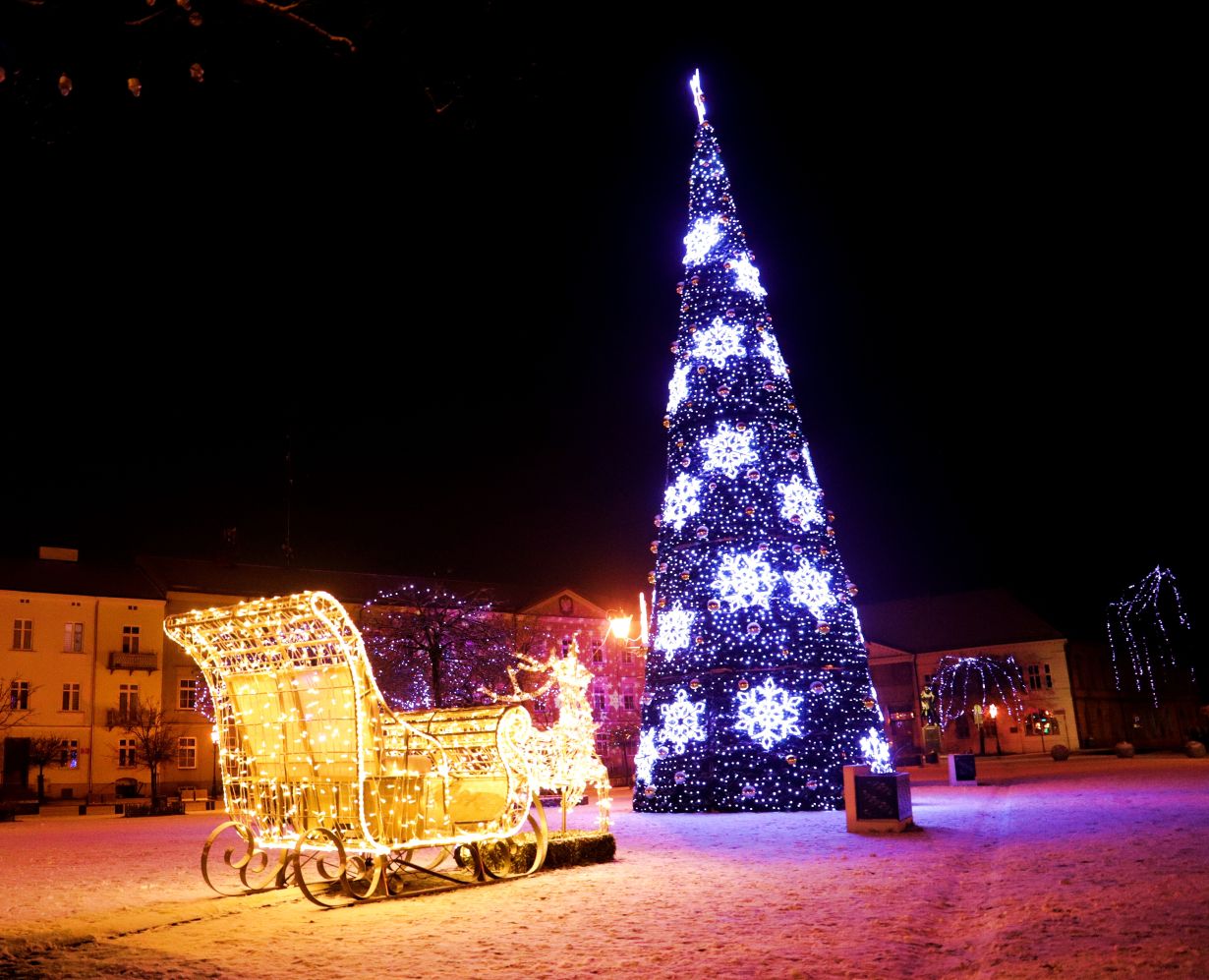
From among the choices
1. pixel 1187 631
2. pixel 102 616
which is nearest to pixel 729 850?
pixel 1187 631

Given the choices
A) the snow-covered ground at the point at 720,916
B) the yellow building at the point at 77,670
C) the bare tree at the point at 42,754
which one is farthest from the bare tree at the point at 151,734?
the snow-covered ground at the point at 720,916

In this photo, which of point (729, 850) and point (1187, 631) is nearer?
point (729, 850)

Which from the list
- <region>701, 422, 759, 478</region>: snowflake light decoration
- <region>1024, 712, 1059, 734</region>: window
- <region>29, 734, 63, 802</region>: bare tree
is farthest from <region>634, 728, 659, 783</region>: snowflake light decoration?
<region>1024, 712, 1059, 734</region>: window

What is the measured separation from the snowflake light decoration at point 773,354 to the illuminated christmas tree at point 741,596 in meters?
0.03

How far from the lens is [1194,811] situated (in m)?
12.1

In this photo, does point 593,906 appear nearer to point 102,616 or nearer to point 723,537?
point 723,537

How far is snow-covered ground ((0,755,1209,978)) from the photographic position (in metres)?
5.02

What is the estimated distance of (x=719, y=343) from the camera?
59.9 feet

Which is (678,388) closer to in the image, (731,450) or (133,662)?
(731,450)

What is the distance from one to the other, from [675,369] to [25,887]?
Result: 12715 mm

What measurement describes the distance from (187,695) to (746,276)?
119ft

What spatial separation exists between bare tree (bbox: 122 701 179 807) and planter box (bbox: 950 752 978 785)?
2680 cm

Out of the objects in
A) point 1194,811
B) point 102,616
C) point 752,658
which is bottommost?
point 1194,811

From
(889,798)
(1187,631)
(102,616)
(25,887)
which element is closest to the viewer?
(25,887)
